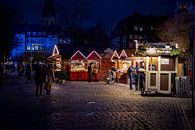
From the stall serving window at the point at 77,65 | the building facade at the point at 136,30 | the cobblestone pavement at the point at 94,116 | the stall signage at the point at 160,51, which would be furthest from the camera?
the building facade at the point at 136,30

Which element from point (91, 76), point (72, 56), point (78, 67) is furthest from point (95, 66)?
point (72, 56)

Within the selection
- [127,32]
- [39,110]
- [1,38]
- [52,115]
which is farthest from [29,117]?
[127,32]

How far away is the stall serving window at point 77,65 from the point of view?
47906mm

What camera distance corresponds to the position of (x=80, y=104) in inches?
773

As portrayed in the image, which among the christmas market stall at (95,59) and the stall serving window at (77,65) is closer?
the christmas market stall at (95,59)

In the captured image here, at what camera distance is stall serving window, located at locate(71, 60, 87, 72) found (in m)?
47.9

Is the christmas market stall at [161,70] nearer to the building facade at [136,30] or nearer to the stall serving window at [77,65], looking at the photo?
the stall serving window at [77,65]

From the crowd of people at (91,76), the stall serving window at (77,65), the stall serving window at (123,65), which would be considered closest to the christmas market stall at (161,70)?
the crowd of people at (91,76)

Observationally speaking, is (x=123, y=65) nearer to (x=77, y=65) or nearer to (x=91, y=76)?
(x=91, y=76)

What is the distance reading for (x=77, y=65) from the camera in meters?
48.0

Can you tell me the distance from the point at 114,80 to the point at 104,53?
838 cm

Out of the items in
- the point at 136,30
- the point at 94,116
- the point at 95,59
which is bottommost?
the point at 94,116

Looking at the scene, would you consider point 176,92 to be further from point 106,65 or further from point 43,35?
point 43,35

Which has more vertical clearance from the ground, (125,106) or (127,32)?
(127,32)
